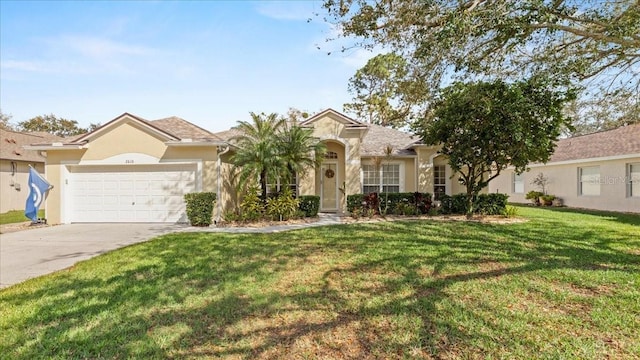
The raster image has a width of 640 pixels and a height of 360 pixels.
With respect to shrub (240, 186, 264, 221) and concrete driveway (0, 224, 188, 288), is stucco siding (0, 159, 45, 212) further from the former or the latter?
shrub (240, 186, 264, 221)

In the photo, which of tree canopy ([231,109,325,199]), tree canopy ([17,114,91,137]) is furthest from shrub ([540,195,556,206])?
tree canopy ([17,114,91,137])

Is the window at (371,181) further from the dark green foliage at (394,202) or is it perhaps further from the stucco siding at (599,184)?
the stucco siding at (599,184)

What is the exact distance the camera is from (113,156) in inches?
550

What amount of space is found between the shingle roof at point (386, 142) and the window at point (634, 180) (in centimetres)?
1040

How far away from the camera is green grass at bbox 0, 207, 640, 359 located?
3725mm

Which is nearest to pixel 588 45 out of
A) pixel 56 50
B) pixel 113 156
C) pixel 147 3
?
pixel 147 3

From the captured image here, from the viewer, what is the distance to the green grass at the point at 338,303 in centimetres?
372

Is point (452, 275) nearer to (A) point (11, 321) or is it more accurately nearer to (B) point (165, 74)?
(A) point (11, 321)

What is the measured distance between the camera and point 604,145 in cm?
1864

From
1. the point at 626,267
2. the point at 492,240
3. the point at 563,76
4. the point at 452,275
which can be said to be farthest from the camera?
the point at 563,76

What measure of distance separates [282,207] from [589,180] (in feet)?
58.8

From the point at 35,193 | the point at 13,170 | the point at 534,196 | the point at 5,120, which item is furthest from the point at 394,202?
the point at 5,120

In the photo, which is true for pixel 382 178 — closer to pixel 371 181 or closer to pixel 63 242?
pixel 371 181

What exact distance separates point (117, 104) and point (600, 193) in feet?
87.7
